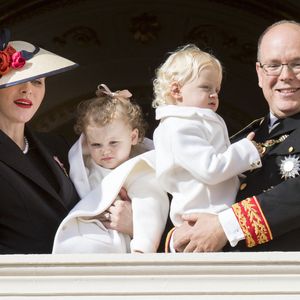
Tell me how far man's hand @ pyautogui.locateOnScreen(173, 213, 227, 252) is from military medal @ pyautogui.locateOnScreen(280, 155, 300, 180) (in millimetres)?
266

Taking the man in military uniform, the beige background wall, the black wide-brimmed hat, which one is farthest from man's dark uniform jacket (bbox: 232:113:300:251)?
the beige background wall

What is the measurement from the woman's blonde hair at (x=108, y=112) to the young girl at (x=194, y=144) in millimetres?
138

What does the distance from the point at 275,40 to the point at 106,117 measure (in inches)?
23.1

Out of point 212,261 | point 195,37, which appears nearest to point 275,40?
point 212,261

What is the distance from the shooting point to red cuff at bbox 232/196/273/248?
12.1ft

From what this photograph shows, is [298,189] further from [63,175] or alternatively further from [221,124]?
[63,175]

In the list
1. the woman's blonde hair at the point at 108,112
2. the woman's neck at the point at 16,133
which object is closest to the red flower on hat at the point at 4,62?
the woman's neck at the point at 16,133

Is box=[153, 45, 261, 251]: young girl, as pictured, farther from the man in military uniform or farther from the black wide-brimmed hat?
the black wide-brimmed hat

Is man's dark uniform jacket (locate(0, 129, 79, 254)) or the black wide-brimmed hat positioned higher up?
the black wide-brimmed hat

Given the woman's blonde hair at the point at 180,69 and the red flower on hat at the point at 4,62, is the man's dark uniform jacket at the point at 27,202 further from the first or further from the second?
the woman's blonde hair at the point at 180,69

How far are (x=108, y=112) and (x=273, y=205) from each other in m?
0.67

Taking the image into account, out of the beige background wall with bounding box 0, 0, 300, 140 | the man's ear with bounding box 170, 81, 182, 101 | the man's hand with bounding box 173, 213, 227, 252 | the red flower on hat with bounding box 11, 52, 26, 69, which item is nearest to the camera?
the man's hand with bounding box 173, 213, 227, 252

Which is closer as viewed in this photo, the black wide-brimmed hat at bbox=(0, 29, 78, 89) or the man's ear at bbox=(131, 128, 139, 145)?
the black wide-brimmed hat at bbox=(0, 29, 78, 89)
